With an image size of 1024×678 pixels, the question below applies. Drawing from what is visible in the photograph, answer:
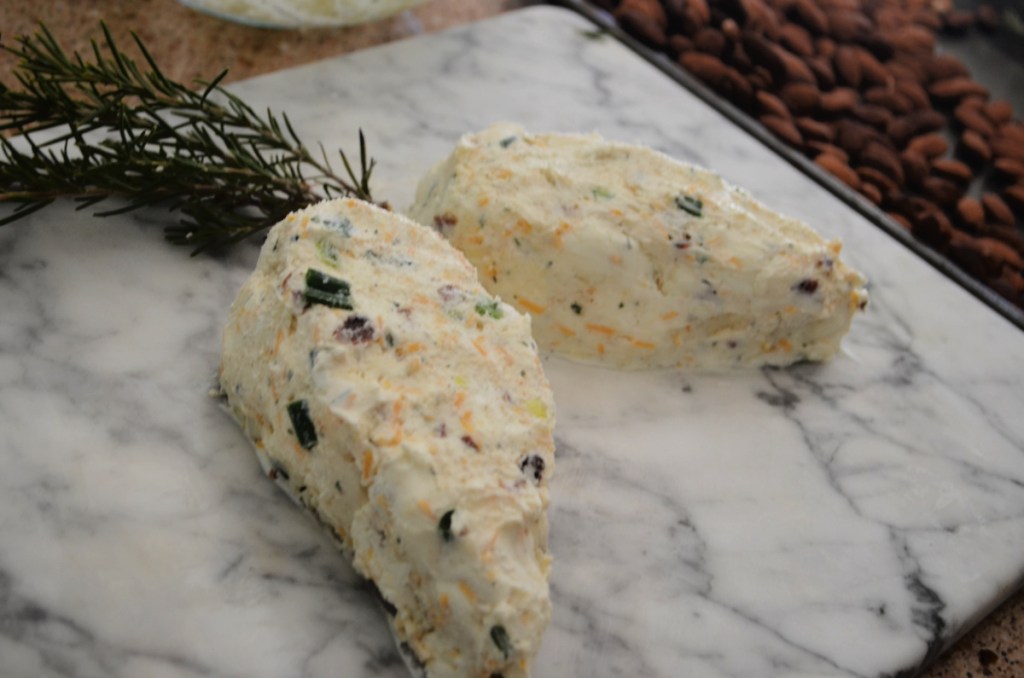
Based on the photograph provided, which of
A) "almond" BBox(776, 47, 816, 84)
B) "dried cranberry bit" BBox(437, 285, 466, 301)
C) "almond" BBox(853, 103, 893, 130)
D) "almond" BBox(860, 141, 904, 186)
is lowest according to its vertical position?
"almond" BBox(860, 141, 904, 186)

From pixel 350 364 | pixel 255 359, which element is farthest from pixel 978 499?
pixel 255 359

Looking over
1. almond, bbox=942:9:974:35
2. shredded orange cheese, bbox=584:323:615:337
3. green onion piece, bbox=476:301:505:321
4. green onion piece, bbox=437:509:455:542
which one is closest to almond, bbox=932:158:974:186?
almond, bbox=942:9:974:35

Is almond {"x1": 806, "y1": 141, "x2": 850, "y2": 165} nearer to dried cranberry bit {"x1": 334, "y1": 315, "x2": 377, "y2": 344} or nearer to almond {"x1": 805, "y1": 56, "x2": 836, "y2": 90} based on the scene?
almond {"x1": 805, "y1": 56, "x2": 836, "y2": 90}

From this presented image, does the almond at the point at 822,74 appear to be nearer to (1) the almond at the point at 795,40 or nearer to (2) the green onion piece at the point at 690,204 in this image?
(1) the almond at the point at 795,40

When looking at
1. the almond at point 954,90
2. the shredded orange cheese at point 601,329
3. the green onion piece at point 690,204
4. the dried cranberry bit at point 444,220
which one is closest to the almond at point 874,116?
the almond at point 954,90

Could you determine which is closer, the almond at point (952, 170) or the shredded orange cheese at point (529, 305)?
the shredded orange cheese at point (529, 305)

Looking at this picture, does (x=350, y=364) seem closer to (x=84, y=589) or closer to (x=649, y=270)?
(x=84, y=589)
